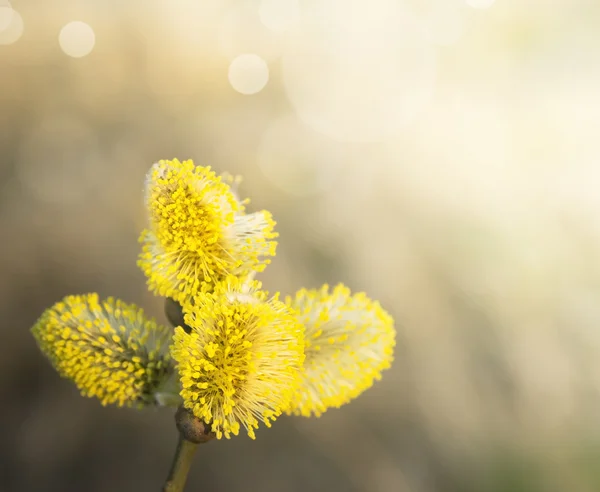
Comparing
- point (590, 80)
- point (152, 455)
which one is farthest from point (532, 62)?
point (152, 455)

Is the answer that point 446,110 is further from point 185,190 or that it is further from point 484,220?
point 185,190

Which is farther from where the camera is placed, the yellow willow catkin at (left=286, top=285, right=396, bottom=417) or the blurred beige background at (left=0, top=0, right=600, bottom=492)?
the blurred beige background at (left=0, top=0, right=600, bottom=492)

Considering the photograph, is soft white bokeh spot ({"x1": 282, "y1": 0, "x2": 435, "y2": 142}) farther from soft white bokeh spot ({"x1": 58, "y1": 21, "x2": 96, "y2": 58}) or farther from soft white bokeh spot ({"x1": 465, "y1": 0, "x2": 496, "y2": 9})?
soft white bokeh spot ({"x1": 58, "y1": 21, "x2": 96, "y2": 58})

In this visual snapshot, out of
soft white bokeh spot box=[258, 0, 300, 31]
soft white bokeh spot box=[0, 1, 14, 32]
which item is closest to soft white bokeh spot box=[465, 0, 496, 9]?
soft white bokeh spot box=[258, 0, 300, 31]

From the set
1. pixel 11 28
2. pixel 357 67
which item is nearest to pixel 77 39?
pixel 11 28

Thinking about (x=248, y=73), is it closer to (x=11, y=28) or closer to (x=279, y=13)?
(x=279, y=13)
